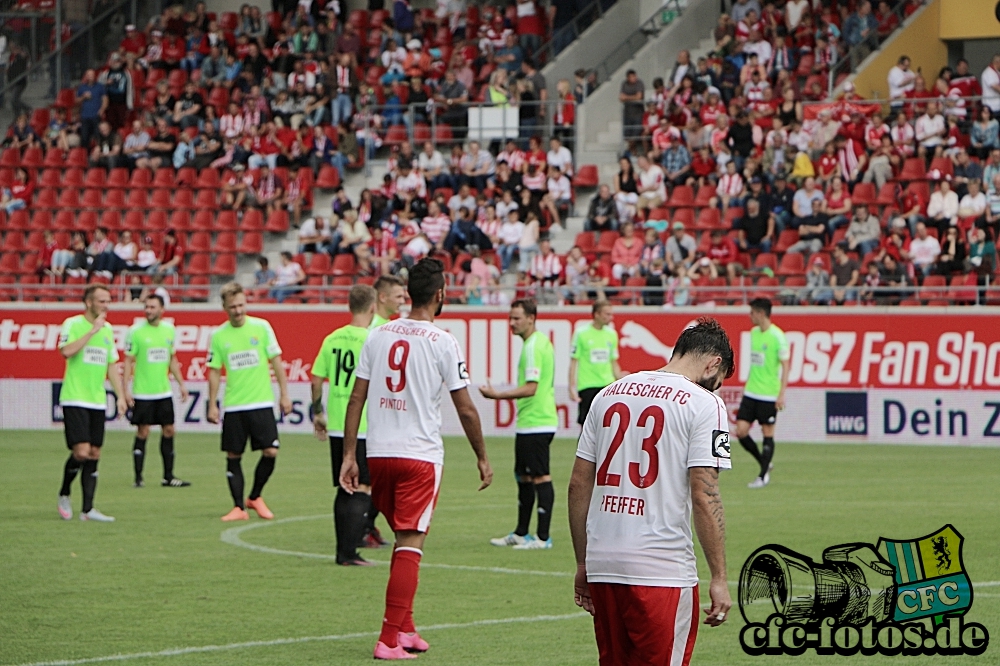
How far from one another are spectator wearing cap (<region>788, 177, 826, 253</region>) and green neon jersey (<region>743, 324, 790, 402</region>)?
719 centimetres

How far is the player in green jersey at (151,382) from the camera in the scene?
60.1 feet

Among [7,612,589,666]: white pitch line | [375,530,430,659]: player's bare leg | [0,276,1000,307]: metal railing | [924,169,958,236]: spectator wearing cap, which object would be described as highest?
[924,169,958,236]: spectator wearing cap

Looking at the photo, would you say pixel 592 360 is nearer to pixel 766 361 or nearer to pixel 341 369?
pixel 766 361

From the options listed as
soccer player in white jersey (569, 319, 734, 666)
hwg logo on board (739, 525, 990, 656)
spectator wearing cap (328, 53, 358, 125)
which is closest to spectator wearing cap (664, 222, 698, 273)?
spectator wearing cap (328, 53, 358, 125)

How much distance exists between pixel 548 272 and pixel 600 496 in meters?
20.5

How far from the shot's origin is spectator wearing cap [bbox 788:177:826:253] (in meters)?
25.2

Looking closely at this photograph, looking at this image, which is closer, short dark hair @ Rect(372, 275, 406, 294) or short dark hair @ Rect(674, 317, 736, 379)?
short dark hair @ Rect(674, 317, 736, 379)

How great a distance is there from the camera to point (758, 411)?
18.2m

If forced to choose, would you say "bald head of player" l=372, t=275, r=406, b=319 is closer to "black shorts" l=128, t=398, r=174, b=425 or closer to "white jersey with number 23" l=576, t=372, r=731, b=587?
"white jersey with number 23" l=576, t=372, r=731, b=587

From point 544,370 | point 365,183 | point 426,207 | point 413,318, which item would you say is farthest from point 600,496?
point 365,183

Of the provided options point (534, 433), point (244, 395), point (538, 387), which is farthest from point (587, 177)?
point (534, 433)

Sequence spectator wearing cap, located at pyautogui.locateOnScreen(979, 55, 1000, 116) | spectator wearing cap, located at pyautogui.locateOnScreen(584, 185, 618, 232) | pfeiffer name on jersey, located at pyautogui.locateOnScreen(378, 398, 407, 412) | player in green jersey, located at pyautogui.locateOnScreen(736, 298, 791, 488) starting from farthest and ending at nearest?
spectator wearing cap, located at pyautogui.locateOnScreen(584, 185, 618, 232), spectator wearing cap, located at pyautogui.locateOnScreen(979, 55, 1000, 116), player in green jersey, located at pyautogui.locateOnScreen(736, 298, 791, 488), pfeiffer name on jersey, located at pyautogui.locateOnScreen(378, 398, 407, 412)

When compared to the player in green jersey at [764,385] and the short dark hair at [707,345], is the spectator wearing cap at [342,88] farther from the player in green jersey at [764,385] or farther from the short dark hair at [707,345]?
the short dark hair at [707,345]

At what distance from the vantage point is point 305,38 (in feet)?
112
